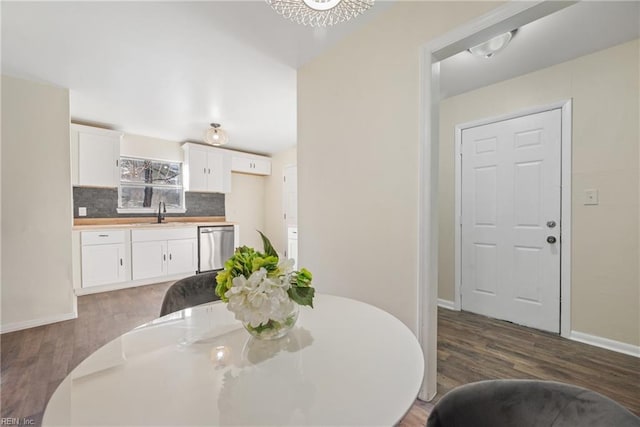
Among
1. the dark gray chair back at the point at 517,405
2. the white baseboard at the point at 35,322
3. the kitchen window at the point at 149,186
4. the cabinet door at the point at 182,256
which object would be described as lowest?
the white baseboard at the point at 35,322

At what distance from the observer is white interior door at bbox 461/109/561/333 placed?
2.40 m

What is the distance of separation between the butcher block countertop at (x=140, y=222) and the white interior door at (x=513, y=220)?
12.7 feet

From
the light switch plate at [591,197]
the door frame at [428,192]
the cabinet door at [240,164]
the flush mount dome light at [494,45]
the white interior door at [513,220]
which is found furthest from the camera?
the cabinet door at [240,164]

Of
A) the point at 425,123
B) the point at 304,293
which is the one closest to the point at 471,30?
the point at 425,123

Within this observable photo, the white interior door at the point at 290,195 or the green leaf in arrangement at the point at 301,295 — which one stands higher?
the white interior door at the point at 290,195

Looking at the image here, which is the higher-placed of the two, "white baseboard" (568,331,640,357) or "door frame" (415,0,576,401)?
"door frame" (415,0,576,401)

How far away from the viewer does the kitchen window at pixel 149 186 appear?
420 centimetres

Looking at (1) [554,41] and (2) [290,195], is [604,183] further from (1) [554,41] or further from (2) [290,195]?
(2) [290,195]

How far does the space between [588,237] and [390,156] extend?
6.08 feet

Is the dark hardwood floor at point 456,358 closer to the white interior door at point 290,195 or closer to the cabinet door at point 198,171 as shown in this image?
the cabinet door at point 198,171

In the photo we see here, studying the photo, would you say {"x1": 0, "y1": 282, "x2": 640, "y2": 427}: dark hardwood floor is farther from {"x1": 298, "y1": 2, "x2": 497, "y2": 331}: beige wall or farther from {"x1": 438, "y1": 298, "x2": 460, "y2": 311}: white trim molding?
{"x1": 298, "y1": 2, "x2": 497, "y2": 331}: beige wall

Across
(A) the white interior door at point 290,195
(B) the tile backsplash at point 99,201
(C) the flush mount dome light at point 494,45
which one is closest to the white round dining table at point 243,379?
(C) the flush mount dome light at point 494,45

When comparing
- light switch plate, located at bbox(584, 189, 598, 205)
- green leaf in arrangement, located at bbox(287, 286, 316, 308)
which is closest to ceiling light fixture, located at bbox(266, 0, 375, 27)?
green leaf in arrangement, located at bbox(287, 286, 316, 308)

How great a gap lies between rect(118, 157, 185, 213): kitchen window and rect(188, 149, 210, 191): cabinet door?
0.34m
